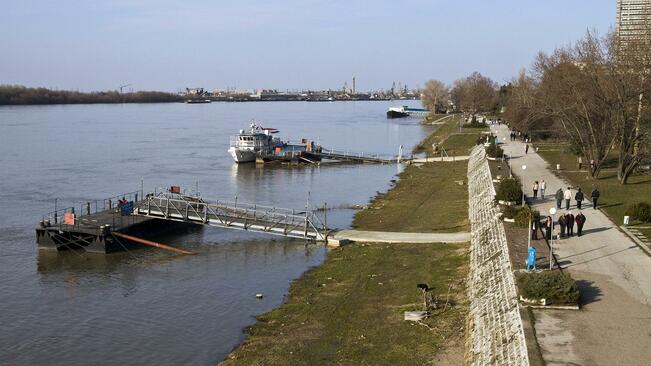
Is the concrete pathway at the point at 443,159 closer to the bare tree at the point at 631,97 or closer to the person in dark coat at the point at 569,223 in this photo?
the bare tree at the point at 631,97

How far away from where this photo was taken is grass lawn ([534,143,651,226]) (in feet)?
112

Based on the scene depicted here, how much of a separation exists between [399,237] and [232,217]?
9900mm

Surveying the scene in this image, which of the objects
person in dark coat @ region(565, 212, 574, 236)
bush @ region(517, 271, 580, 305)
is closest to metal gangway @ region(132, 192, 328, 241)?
person in dark coat @ region(565, 212, 574, 236)

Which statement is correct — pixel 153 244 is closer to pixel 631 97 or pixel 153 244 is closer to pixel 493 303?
pixel 493 303

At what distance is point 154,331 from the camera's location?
24.3 m

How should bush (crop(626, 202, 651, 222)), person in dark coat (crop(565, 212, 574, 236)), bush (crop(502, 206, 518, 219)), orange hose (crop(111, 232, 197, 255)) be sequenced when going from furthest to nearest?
orange hose (crop(111, 232, 197, 255)) → bush (crop(626, 202, 651, 222)) → bush (crop(502, 206, 518, 219)) → person in dark coat (crop(565, 212, 574, 236))

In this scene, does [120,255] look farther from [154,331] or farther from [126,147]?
[126,147]

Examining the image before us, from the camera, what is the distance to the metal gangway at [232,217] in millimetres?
37312

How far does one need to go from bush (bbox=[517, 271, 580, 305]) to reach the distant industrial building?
30.7 metres

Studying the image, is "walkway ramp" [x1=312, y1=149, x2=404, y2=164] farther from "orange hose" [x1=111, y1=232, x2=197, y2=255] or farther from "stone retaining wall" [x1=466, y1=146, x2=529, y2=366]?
"stone retaining wall" [x1=466, y1=146, x2=529, y2=366]

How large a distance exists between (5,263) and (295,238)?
14.3 m

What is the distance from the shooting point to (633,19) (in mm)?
50688

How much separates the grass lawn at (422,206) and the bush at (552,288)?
52.9ft

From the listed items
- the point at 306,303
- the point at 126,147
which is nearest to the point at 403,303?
the point at 306,303
